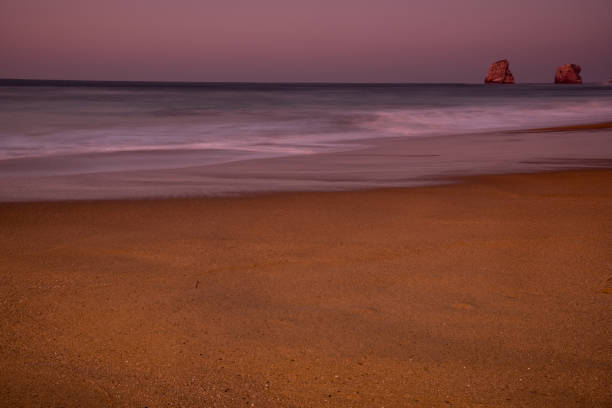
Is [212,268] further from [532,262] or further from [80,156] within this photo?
[80,156]

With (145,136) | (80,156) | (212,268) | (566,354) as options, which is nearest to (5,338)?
(212,268)

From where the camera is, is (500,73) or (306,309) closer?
(306,309)

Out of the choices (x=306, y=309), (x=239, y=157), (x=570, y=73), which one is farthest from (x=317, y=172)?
(x=570, y=73)

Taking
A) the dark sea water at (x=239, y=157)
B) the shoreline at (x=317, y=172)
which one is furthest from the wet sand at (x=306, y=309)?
the dark sea water at (x=239, y=157)

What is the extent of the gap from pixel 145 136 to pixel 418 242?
10528mm

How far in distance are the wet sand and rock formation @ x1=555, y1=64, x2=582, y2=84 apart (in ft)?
445

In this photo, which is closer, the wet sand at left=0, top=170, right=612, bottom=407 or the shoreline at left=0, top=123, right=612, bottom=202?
the wet sand at left=0, top=170, right=612, bottom=407

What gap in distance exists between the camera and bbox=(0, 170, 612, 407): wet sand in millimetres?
1738

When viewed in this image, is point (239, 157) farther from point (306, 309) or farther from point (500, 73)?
point (500, 73)

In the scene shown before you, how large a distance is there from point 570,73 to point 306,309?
5446 inches

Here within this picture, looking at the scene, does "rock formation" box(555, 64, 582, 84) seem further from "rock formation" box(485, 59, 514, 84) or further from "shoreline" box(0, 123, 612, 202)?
"shoreline" box(0, 123, 612, 202)

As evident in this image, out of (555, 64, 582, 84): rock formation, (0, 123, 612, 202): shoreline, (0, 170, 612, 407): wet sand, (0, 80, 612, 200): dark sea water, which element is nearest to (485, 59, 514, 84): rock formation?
(555, 64, 582, 84): rock formation

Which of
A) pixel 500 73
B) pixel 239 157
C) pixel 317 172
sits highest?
pixel 500 73

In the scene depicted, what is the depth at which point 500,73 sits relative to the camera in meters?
136
